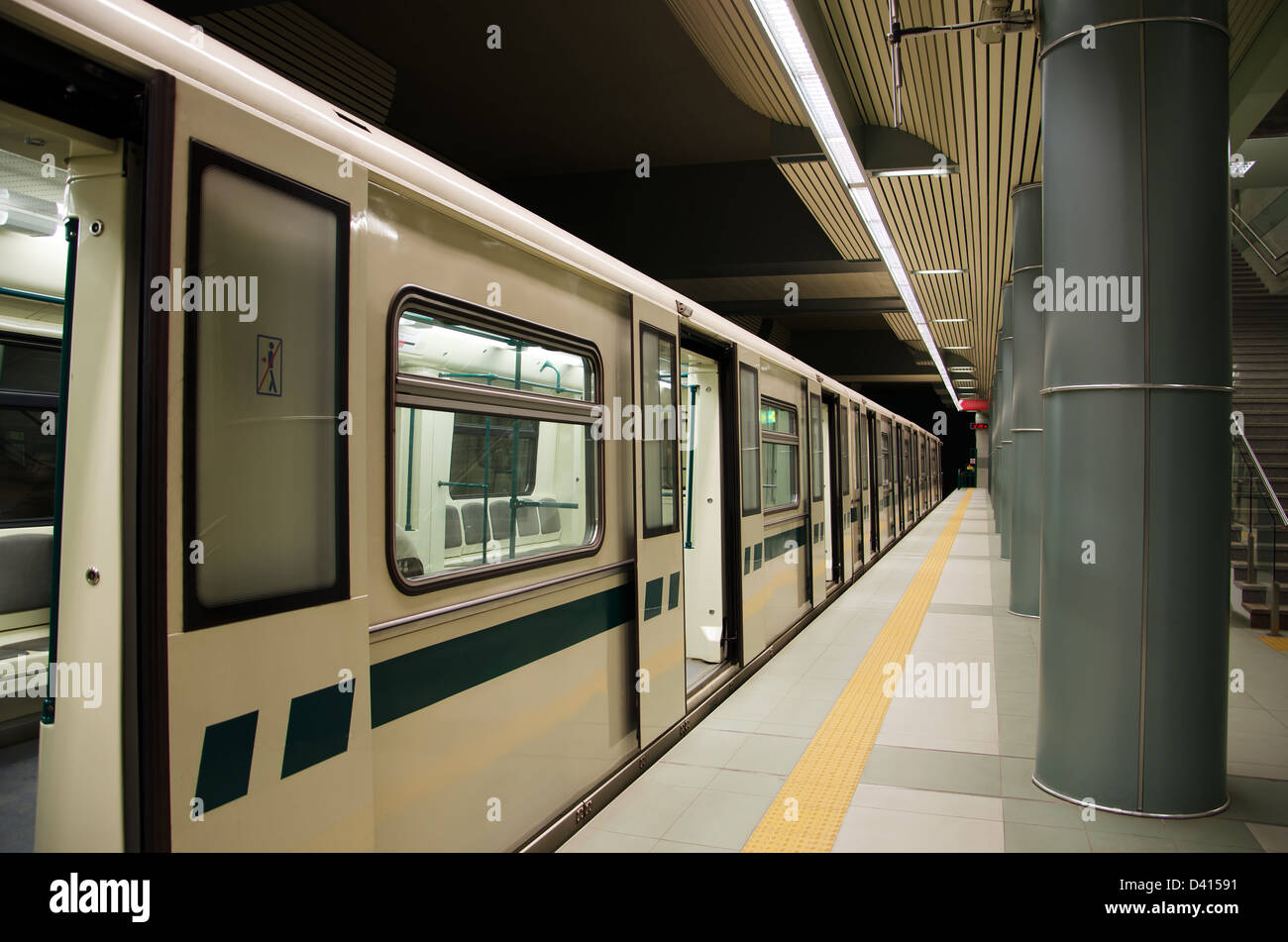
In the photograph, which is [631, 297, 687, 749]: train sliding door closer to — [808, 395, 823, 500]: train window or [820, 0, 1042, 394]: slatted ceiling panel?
[820, 0, 1042, 394]: slatted ceiling panel

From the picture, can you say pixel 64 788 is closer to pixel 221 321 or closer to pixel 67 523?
pixel 67 523

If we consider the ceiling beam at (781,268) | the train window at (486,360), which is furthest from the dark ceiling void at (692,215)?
the train window at (486,360)

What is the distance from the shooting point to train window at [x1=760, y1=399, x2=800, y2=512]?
20.8 feet

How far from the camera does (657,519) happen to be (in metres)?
4.09

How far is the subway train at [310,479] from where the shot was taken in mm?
1631

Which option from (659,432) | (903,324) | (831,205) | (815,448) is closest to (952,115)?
(831,205)

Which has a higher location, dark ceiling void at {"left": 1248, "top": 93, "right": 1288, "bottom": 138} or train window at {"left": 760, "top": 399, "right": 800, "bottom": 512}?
dark ceiling void at {"left": 1248, "top": 93, "right": 1288, "bottom": 138}

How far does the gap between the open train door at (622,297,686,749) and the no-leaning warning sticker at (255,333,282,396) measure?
1.97 m

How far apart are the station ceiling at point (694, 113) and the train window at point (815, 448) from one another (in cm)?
192

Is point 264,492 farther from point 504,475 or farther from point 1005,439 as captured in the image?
point 1005,439

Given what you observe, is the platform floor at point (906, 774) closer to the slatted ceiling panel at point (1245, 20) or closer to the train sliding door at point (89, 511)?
the train sliding door at point (89, 511)

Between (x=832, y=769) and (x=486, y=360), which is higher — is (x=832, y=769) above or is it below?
below

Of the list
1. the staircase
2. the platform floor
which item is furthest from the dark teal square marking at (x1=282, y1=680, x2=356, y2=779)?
the staircase

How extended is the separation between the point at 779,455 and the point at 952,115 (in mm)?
2782
